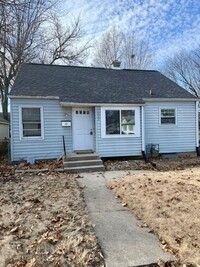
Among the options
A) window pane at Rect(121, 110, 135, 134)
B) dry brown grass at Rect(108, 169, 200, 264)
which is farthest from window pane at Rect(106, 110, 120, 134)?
dry brown grass at Rect(108, 169, 200, 264)

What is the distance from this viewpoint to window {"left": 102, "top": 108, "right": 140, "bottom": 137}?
11.5 meters

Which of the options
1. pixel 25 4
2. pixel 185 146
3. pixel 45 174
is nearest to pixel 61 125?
pixel 45 174

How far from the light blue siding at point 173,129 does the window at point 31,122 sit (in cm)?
565

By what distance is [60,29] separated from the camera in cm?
2420

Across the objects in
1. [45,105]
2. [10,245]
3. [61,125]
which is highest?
[45,105]

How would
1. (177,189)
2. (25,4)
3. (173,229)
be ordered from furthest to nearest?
(25,4), (177,189), (173,229)

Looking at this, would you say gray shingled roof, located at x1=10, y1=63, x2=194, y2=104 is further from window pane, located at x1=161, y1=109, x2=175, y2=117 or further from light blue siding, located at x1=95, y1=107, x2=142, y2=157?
light blue siding, located at x1=95, y1=107, x2=142, y2=157

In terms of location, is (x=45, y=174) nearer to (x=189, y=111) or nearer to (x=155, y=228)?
(x=155, y=228)

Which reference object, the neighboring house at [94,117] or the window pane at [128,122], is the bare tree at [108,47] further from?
the window pane at [128,122]

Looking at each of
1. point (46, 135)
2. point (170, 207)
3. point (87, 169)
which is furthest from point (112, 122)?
point (170, 207)

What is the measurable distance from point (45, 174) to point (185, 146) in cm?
833

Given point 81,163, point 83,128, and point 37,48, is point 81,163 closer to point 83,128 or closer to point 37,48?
point 83,128

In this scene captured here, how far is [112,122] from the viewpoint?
1164cm

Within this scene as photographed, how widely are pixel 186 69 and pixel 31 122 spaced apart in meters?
27.9
